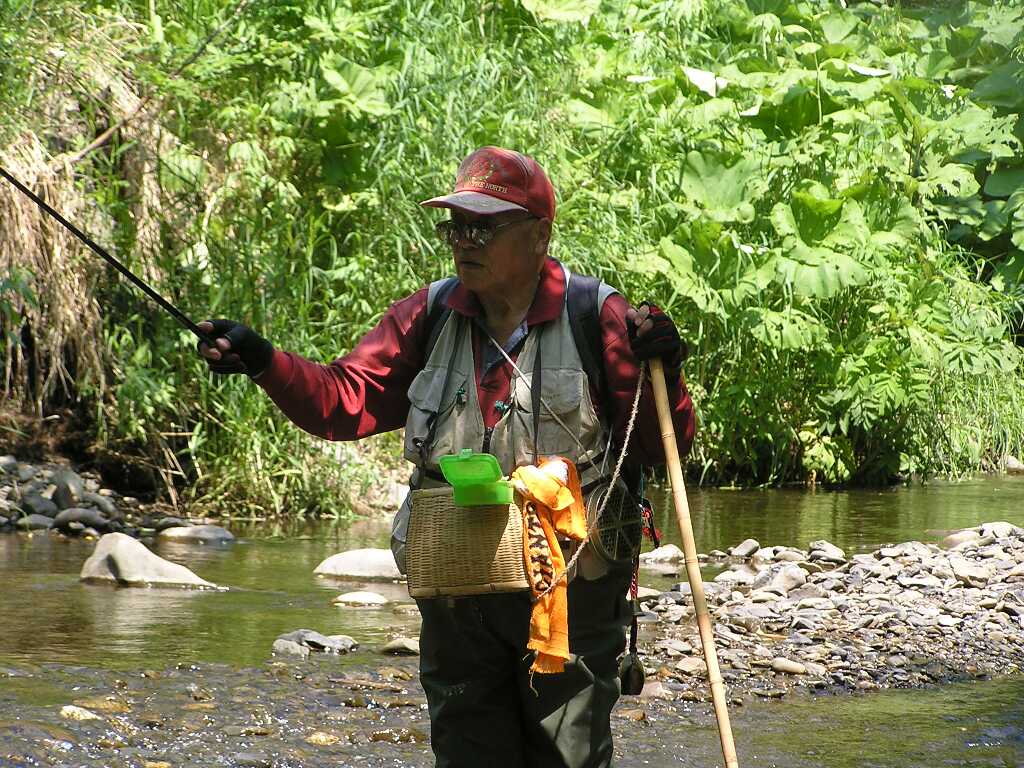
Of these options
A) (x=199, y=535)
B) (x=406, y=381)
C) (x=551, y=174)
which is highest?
(x=551, y=174)

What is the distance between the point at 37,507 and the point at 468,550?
623 centimetres

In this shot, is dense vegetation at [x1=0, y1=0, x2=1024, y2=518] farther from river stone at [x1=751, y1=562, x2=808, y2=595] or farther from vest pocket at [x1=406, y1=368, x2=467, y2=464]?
vest pocket at [x1=406, y1=368, x2=467, y2=464]

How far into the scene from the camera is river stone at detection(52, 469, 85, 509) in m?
8.71

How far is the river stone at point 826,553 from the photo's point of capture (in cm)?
820

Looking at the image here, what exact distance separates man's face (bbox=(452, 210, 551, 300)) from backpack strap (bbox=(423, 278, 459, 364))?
11cm

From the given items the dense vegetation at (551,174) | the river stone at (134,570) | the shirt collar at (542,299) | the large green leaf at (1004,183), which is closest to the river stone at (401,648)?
the river stone at (134,570)

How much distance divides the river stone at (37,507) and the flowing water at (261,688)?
45 centimetres

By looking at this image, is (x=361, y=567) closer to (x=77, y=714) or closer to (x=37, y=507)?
(x=37, y=507)

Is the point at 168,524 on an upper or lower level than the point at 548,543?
lower

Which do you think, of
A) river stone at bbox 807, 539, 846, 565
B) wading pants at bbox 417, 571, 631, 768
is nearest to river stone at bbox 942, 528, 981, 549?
river stone at bbox 807, 539, 846, 565

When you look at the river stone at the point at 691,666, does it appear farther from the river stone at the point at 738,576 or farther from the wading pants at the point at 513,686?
the wading pants at the point at 513,686

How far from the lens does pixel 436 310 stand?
3.26 meters

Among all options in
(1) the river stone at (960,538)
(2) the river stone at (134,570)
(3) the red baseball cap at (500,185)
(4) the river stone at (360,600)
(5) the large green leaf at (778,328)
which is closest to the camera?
(3) the red baseball cap at (500,185)

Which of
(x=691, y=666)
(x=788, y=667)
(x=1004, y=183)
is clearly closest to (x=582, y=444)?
(x=691, y=666)
